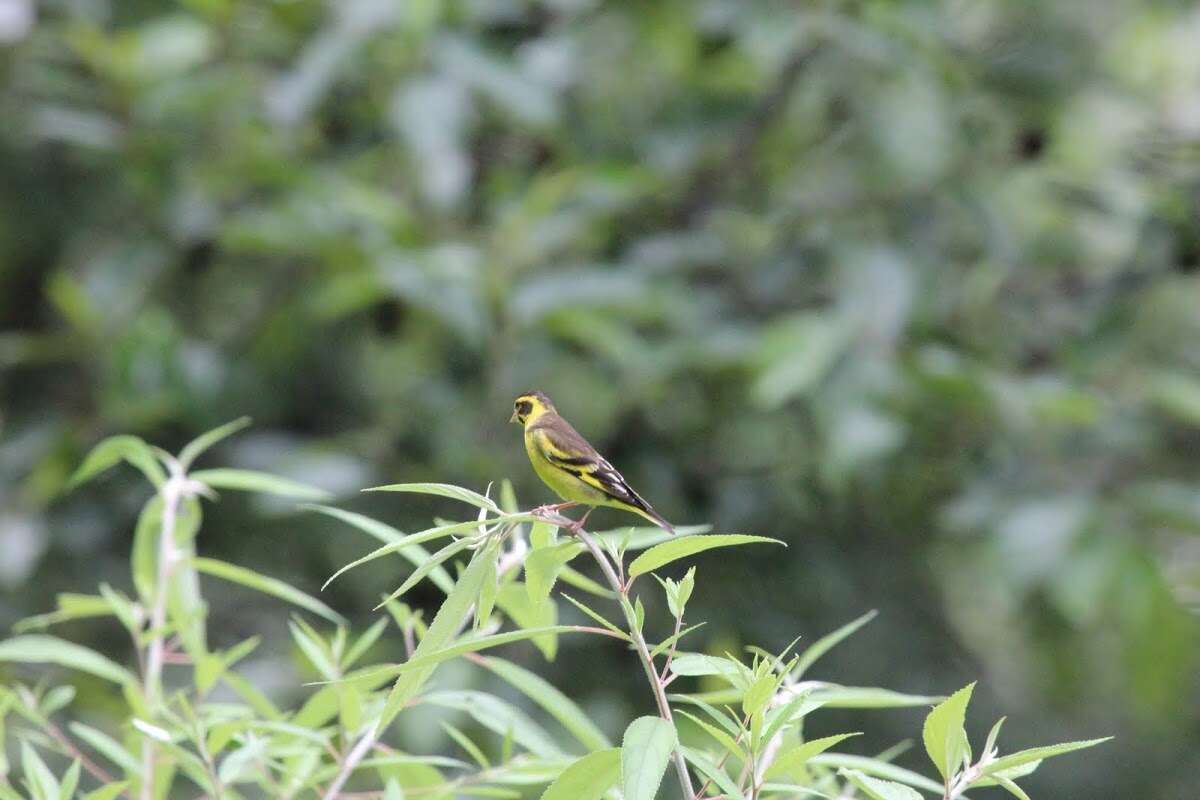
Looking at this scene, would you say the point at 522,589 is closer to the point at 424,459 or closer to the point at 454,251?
the point at 454,251

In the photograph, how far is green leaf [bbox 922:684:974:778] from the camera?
71 cm

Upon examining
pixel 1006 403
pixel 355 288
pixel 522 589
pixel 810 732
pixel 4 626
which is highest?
pixel 522 589

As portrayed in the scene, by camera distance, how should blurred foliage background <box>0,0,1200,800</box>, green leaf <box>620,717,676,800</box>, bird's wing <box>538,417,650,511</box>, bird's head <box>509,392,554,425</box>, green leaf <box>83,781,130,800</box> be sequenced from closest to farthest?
green leaf <box>620,717,676,800</box> < green leaf <box>83,781,130,800</box> < bird's wing <box>538,417,650,511</box> < bird's head <box>509,392,554,425</box> < blurred foliage background <box>0,0,1200,800</box>

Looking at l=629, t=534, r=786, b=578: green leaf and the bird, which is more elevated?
l=629, t=534, r=786, b=578: green leaf

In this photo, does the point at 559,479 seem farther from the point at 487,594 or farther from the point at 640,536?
the point at 487,594

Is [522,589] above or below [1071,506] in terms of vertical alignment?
above

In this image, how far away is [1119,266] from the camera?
111 inches

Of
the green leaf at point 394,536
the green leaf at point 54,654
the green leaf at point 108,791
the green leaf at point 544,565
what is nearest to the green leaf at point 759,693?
the green leaf at point 544,565

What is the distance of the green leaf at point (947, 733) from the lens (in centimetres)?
71

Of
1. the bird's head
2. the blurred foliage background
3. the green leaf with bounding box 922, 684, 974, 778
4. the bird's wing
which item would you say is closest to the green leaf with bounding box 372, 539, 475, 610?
the green leaf with bounding box 922, 684, 974, 778

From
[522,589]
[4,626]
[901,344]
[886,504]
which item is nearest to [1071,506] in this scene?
[901,344]

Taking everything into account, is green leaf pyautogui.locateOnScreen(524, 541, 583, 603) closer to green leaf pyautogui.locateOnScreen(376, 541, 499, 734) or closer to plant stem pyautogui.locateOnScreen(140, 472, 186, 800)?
green leaf pyautogui.locateOnScreen(376, 541, 499, 734)

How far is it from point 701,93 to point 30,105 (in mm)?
1331

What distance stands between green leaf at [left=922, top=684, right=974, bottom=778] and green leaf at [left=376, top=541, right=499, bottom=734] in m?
0.24
